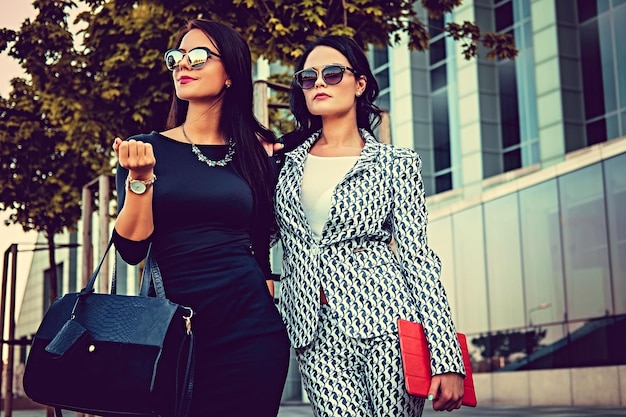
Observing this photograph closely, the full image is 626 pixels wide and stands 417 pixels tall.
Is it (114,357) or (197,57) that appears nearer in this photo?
(114,357)

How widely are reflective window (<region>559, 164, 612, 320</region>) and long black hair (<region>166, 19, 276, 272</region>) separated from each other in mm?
17474

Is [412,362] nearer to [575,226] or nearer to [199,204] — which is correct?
[199,204]

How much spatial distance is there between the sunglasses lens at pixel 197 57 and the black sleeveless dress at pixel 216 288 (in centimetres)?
40

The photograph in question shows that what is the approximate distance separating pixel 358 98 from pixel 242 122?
1.77 feet

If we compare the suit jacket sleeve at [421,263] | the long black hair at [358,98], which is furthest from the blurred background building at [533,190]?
the suit jacket sleeve at [421,263]

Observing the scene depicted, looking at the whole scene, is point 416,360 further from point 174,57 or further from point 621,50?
point 621,50

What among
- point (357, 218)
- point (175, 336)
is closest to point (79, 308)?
point (175, 336)

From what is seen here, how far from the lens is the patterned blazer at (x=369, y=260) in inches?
134

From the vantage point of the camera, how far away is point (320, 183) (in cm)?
368

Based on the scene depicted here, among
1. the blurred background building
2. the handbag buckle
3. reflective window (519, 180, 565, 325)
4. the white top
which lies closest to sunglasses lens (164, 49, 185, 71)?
the white top

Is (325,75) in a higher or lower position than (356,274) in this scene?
higher

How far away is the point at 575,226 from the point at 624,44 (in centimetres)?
431

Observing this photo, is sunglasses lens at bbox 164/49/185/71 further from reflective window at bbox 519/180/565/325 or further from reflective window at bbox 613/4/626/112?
reflective window at bbox 613/4/626/112

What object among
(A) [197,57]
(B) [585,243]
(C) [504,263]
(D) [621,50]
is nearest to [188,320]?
(A) [197,57]
